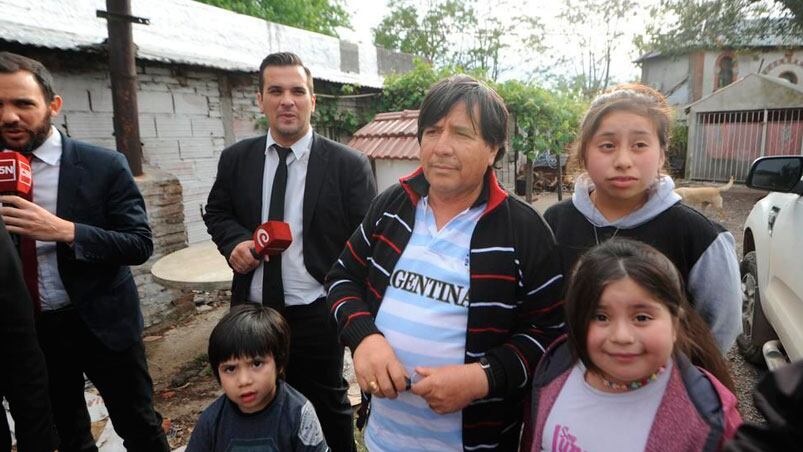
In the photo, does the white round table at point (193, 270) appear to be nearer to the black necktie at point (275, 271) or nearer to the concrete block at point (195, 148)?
the black necktie at point (275, 271)

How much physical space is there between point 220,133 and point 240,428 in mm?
4478

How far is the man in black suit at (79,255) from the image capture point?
1921 mm

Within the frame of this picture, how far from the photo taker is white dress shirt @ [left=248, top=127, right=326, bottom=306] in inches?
90.4

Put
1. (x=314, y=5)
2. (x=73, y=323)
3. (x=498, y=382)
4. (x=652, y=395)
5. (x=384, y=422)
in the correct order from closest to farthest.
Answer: (x=652, y=395) → (x=498, y=382) → (x=384, y=422) → (x=73, y=323) → (x=314, y=5)

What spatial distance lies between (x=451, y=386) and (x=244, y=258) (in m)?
1.29

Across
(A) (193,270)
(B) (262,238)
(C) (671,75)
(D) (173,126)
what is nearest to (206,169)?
(D) (173,126)

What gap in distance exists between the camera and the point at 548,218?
1702 millimetres

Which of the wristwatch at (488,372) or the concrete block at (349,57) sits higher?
the concrete block at (349,57)

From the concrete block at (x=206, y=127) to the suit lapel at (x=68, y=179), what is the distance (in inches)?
128

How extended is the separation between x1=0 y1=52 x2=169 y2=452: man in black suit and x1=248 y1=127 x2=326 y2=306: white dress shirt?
0.57 metres

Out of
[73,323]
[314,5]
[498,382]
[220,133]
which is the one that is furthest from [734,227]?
[314,5]

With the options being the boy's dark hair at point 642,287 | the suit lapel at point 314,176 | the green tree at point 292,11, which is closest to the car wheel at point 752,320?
the boy's dark hair at point 642,287

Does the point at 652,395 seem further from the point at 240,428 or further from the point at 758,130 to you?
the point at 758,130

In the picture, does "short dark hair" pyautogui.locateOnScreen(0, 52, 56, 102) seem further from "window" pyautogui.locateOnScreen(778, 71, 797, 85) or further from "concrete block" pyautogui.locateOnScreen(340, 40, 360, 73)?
"window" pyautogui.locateOnScreen(778, 71, 797, 85)
